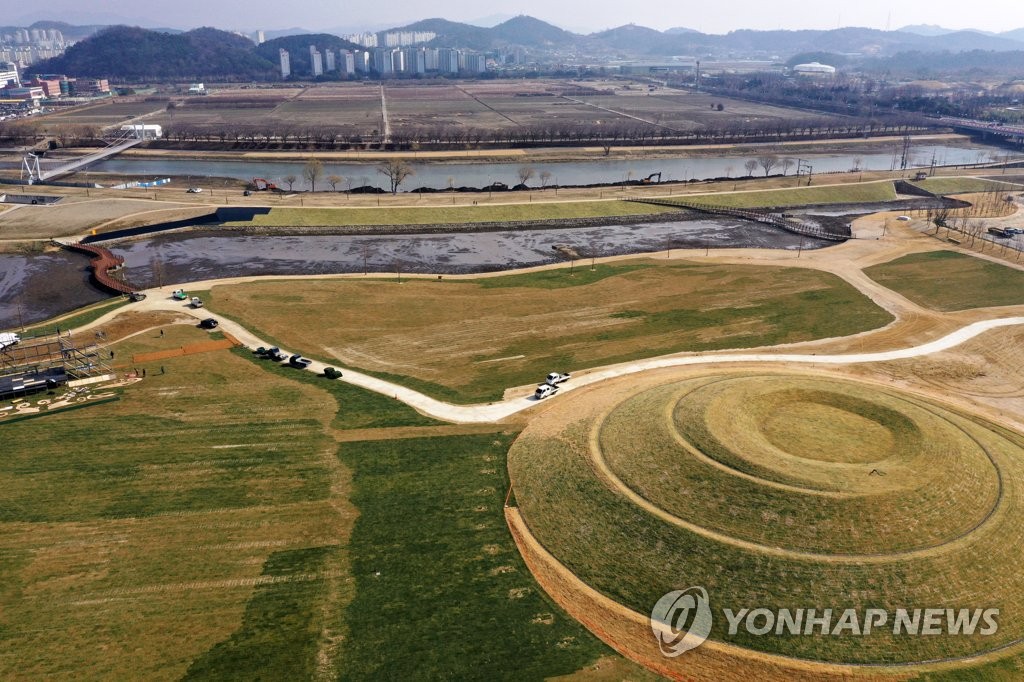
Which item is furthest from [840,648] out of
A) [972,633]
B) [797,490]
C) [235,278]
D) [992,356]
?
[235,278]

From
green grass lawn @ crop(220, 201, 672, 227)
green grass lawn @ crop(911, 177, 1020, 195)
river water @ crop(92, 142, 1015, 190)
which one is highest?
river water @ crop(92, 142, 1015, 190)

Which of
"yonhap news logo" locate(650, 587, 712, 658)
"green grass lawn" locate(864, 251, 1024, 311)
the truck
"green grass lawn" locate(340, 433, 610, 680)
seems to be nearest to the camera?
"green grass lawn" locate(340, 433, 610, 680)

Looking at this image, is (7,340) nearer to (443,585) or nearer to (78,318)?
(78,318)

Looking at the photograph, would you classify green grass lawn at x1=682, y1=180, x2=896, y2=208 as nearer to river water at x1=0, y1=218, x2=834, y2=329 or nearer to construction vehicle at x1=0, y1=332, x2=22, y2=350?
river water at x1=0, y1=218, x2=834, y2=329

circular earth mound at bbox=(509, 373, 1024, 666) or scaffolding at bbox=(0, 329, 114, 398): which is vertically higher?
scaffolding at bbox=(0, 329, 114, 398)

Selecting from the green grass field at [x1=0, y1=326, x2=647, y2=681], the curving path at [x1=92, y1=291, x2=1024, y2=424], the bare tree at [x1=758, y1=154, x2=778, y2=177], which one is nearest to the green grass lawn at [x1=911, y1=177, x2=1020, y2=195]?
the bare tree at [x1=758, y1=154, x2=778, y2=177]

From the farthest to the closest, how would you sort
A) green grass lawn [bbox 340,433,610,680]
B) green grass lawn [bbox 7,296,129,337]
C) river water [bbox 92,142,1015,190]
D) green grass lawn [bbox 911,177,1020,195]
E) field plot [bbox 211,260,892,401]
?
river water [bbox 92,142,1015,190] → green grass lawn [bbox 911,177,1020,195] → green grass lawn [bbox 7,296,129,337] → field plot [bbox 211,260,892,401] → green grass lawn [bbox 340,433,610,680]
